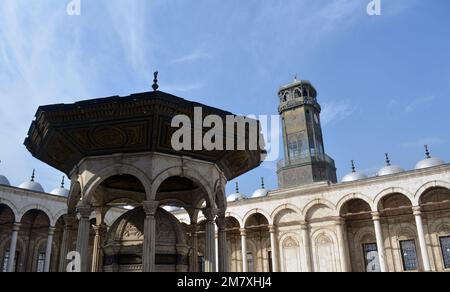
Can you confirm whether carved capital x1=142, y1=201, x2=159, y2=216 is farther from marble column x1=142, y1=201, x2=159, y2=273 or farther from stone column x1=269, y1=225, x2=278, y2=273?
stone column x1=269, y1=225, x2=278, y2=273

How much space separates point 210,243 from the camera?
8.85 meters

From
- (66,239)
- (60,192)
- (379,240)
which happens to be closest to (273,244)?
(379,240)

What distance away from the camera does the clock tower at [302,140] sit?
101ft

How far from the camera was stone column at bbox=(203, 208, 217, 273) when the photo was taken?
8617 millimetres

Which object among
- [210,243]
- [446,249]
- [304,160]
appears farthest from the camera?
[304,160]

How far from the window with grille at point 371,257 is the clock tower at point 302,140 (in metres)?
7.08

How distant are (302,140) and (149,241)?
26.1 m

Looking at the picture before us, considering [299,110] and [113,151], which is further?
[299,110]

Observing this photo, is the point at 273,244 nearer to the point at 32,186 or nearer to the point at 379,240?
the point at 379,240

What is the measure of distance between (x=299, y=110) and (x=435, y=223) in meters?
14.5

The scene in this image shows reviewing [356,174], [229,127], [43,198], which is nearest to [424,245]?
[356,174]

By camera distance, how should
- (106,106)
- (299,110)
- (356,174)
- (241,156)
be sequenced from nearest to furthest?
(106,106)
(241,156)
(356,174)
(299,110)
